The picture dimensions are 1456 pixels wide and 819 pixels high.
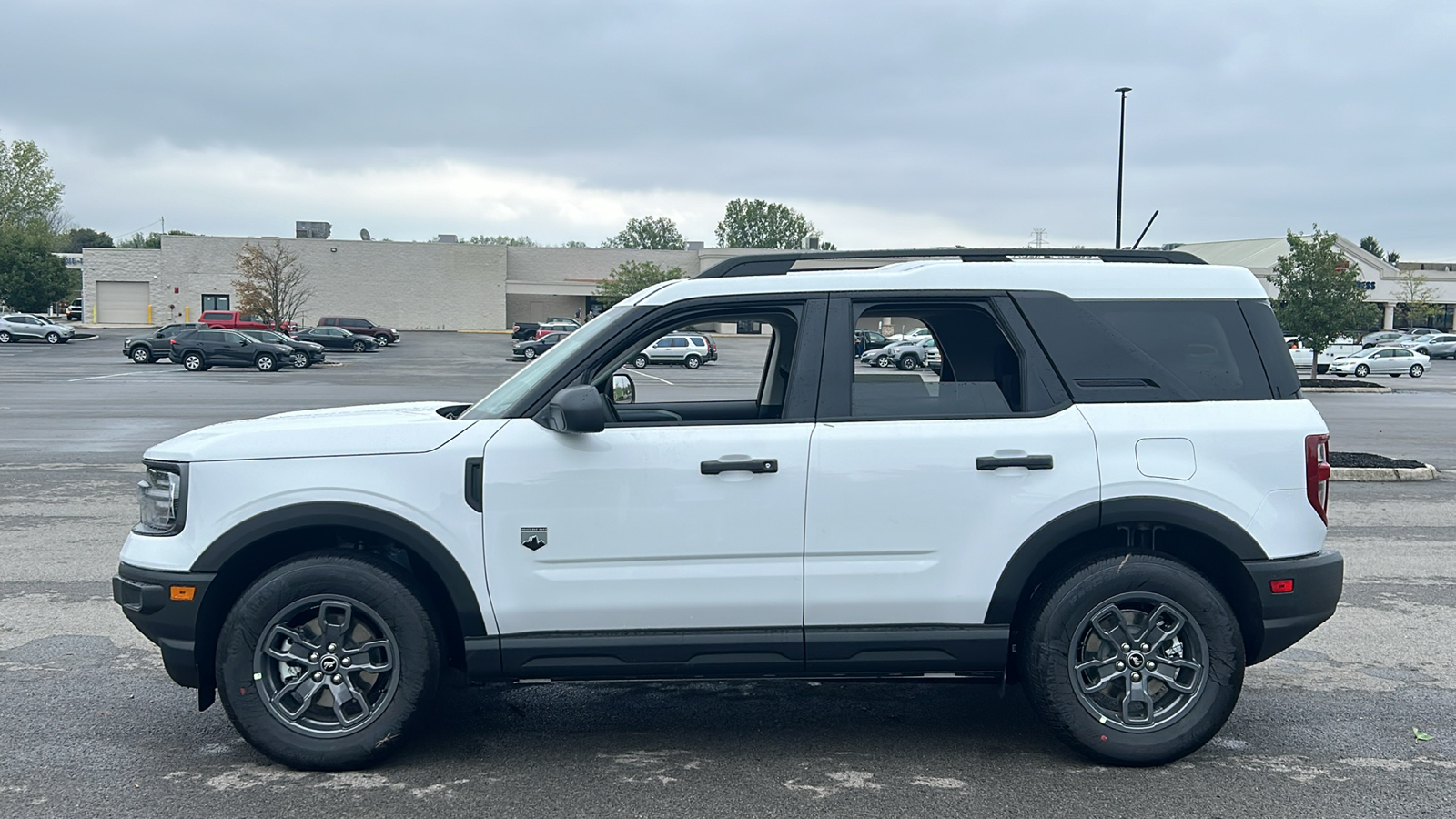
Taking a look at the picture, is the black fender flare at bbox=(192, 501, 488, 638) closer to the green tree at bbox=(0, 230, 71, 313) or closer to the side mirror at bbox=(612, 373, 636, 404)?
the side mirror at bbox=(612, 373, 636, 404)

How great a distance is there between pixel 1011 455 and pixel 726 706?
182 centimetres

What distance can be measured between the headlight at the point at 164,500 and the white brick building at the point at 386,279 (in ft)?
258

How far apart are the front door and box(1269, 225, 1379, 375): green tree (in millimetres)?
34244

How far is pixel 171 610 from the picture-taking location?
13.4ft

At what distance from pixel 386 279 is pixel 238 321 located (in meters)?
20.4

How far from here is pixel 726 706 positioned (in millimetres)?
5031

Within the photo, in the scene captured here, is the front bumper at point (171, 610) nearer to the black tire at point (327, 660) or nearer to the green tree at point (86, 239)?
the black tire at point (327, 660)

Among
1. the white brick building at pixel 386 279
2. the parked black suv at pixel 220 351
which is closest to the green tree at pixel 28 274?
the white brick building at pixel 386 279

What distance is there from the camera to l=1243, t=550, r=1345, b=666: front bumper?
4.26m

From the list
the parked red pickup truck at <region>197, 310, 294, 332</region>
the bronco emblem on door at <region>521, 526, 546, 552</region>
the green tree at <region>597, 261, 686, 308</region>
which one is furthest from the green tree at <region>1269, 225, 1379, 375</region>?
A: the parked red pickup truck at <region>197, 310, 294, 332</region>

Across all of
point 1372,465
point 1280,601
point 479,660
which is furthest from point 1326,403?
point 479,660

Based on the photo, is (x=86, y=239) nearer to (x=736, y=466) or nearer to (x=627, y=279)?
(x=627, y=279)

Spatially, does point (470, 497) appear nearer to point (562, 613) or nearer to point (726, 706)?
point (562, 613)

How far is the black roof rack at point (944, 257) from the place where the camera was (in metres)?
4.57
